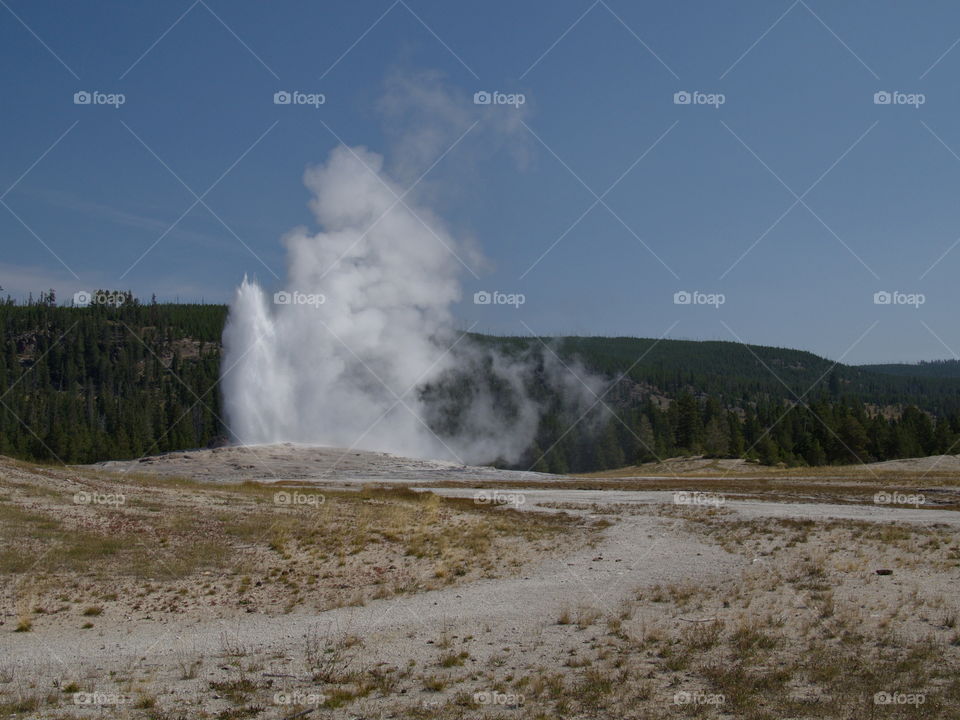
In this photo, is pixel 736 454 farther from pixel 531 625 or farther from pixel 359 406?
pixel 531 625

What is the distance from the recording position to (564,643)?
12.1m

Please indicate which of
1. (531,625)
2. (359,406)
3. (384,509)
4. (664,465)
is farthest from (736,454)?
(531,625)

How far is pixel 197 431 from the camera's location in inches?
4995

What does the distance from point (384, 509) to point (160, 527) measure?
1048 centimetres
